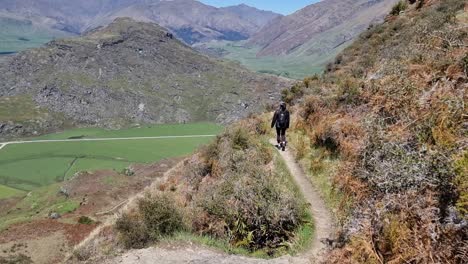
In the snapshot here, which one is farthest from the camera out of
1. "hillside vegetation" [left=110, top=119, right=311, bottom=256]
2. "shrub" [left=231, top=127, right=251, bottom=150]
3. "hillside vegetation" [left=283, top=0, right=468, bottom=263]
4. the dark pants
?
"shrub" [left=231, top=127, right=251, bottom=150]

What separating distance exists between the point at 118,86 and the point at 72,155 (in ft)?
197

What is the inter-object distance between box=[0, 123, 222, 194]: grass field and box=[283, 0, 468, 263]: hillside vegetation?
201ft

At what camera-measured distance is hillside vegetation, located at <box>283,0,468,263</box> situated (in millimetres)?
7219

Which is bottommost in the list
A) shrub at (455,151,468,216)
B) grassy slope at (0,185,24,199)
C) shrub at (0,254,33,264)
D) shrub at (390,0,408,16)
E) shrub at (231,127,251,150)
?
grassy slope at (0,185,24,199)

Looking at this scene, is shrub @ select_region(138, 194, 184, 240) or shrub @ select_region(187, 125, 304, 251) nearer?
shrub @ select_region(187, 125, 304, 251)

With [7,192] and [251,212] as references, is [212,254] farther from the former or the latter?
[7,192]

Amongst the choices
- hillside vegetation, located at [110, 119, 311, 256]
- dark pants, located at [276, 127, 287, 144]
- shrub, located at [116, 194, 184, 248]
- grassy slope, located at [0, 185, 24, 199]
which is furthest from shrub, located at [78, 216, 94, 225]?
grassy slope, located at [0, 185, 24, 199]

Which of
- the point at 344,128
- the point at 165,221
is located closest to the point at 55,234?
the point at 165,221

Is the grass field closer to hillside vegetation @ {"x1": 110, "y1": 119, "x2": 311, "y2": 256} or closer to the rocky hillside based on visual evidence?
the rocky hillside

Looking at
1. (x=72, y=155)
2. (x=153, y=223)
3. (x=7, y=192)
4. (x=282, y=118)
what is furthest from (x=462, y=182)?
(x=72, y=155)

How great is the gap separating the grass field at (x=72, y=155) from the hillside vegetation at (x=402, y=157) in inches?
2415

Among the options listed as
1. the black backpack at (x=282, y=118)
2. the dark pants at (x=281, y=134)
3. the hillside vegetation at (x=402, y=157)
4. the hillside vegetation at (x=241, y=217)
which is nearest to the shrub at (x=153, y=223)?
the hillside vegetation at (x=241, y=217)

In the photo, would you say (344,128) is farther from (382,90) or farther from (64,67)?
(64,67)

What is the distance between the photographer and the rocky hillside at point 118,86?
135625mm
